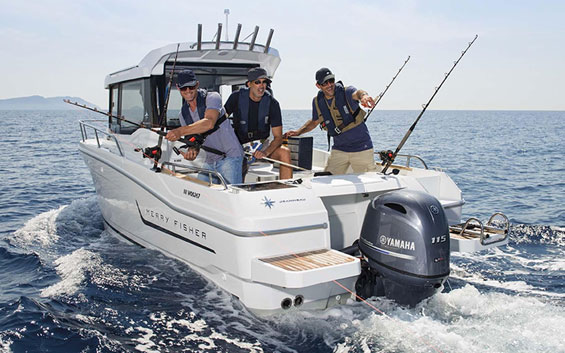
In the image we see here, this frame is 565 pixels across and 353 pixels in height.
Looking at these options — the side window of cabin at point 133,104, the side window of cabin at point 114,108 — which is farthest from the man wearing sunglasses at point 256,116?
the side window of cabin at point 114,108

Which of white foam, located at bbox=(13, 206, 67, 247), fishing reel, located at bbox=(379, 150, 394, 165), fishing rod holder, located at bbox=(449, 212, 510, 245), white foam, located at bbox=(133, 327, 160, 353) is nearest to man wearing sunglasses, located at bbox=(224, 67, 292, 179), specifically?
fishing reel, located at bbox=(379, 150, 394, 165)

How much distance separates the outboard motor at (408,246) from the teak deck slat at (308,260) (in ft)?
1.09

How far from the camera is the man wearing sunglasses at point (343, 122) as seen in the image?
18.0 feet

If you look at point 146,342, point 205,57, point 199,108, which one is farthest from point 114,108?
point 146,342

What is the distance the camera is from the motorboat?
409 cm

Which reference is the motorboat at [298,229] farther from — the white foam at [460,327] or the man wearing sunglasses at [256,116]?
→ the man wearing sunglasses at [256,116]

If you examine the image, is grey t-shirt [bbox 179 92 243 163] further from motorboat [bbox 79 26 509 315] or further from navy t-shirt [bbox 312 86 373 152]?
navy t-shirt [bbox 312 86 373 152]

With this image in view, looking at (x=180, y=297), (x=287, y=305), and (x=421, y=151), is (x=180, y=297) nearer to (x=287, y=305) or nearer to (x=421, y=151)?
(x=287, y=305)

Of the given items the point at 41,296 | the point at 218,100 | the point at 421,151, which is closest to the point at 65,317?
the point at 41,296

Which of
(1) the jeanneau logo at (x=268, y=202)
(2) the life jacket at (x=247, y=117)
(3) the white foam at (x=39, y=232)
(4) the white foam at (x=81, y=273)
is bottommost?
(3) the white foam at (x=39, y=232)

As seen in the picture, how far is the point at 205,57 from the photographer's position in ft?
21.6

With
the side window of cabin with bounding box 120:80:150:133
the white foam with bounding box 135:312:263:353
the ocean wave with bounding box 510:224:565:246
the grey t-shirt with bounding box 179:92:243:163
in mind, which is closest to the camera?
the white foam with bounding box 135:312:263:353

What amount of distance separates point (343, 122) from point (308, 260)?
79.0 inches

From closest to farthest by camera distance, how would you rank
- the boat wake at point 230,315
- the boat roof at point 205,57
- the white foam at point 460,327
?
1. the white foam at point 460,327
2. the boat wake at point 230,315
3. the boat roof at point 205,57
